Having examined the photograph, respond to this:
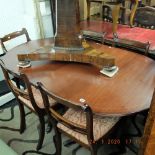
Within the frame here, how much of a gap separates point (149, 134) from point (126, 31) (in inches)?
82.1

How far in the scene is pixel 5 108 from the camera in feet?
8.11

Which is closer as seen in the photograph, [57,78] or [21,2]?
[57,78]

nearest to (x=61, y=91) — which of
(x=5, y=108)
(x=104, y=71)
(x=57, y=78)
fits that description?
(x=57, y=78)

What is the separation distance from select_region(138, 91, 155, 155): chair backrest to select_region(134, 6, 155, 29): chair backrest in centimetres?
232

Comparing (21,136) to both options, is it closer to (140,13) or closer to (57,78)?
(57,78)

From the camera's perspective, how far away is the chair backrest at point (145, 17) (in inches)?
108

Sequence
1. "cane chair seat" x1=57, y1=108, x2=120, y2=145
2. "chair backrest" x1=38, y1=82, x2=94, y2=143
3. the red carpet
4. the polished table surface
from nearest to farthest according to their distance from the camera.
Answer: "chair backrest" x1=38, y1=82, x2=94, y2=143 → the polished table surface → "cane chair seat" x1=57, y1=108, x2=120, y2=145 → the red carpet

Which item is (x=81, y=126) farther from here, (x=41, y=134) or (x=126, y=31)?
(x=126, y=31)

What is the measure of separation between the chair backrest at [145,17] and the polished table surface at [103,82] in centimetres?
116

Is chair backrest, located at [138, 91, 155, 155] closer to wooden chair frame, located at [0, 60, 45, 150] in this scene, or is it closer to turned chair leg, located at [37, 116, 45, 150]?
wooden chair frame, located at [0, 60, 45, 150]

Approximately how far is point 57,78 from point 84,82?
0.74 feet

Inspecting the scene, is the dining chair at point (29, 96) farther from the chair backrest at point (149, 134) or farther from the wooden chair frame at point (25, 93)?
the chair backrest at point (149, 134)

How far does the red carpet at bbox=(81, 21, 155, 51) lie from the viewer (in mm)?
2367

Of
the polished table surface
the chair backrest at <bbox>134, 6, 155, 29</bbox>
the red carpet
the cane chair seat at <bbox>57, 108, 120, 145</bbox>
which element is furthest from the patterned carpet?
the chair backrest at <bbox>134, 6, 155, 29</bbox>
